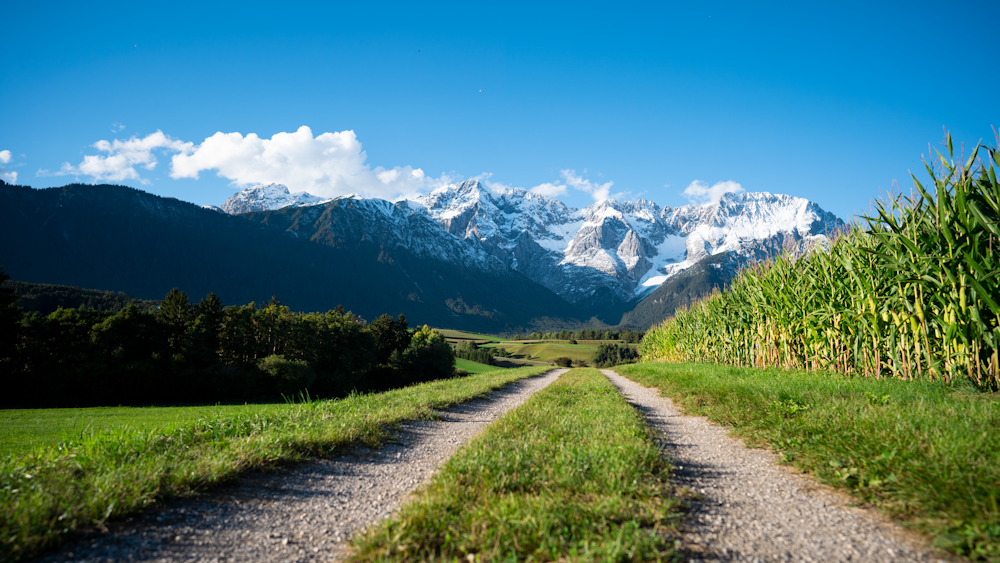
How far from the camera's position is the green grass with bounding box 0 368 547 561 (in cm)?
302

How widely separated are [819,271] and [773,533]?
527 inches

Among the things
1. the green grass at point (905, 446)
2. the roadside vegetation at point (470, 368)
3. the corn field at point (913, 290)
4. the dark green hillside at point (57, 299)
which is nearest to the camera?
the green grass at point (905, 446)

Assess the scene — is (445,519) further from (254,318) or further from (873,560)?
(254,318)

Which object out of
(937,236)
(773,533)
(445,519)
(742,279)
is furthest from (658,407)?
(742,279)

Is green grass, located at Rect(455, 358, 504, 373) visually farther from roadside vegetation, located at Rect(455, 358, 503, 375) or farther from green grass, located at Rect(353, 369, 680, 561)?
green grass, located at Rect(353, 369, 680, 561)

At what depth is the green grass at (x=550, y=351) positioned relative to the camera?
131 metres

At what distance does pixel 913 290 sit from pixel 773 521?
8913mm

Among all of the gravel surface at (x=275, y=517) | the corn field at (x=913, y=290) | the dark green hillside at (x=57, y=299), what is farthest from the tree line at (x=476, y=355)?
the gravel surface at (x=275, y=517)

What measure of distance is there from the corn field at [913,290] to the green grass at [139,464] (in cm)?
1088

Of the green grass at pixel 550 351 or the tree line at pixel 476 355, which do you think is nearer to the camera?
the tree line at pixel 476 355

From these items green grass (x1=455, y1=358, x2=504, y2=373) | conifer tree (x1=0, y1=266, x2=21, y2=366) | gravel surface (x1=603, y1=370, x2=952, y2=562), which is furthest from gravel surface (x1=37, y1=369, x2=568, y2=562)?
green grass (x1=455, y1=358, x2=504, y2=373)

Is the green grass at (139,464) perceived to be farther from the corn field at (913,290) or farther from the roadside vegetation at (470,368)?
the roadside vegetation at (470,368)

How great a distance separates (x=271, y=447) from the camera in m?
5.23

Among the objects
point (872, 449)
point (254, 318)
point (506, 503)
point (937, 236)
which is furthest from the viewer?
point (254, 318)
